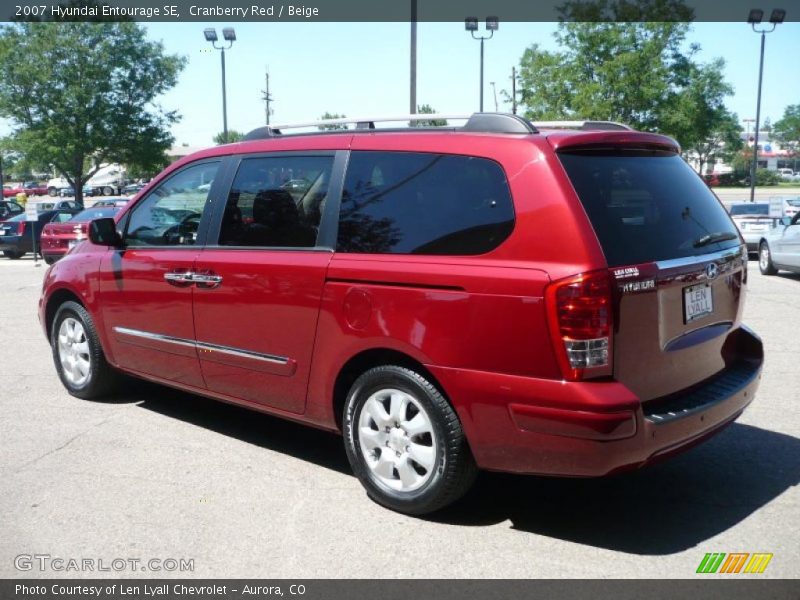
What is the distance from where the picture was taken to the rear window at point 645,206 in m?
3.54

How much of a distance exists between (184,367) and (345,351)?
155 centimetres

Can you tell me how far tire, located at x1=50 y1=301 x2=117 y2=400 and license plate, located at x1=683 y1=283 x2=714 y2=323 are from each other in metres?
4.15

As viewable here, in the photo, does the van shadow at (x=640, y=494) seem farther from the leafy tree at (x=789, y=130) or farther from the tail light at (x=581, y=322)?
A: the leafy tree at (x=789, y=130)

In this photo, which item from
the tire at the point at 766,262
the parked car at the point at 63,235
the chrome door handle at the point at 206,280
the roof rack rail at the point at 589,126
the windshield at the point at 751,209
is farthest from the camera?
the windshield at the point at 751,209

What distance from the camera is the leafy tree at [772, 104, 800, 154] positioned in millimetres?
110569

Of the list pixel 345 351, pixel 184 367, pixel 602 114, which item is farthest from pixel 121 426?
pixel 602 114

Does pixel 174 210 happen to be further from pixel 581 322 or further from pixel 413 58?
pixel 413 58

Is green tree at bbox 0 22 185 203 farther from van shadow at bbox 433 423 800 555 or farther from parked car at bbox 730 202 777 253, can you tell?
van shadow at bbox 433 423 800 555

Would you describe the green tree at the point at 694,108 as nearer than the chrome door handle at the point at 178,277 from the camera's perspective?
No

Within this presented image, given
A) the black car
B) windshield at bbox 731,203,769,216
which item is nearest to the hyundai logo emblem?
windshield at bbox 731,203,769,216

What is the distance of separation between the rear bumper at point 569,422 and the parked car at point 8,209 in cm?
2585

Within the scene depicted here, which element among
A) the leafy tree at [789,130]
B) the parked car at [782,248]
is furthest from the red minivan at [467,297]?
the leafy tree at [789,130]

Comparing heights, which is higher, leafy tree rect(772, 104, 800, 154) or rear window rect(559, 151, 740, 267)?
leafy tree rect(772, 104, 800, 154)

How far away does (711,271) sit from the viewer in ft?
12.9
